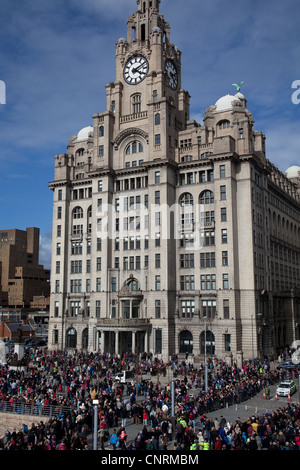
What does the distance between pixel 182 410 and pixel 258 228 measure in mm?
45673

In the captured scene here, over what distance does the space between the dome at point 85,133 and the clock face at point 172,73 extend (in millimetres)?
17235

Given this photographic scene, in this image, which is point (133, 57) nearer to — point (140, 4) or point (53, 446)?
point (140, 4)

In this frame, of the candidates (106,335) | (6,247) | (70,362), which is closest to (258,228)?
(106,335)

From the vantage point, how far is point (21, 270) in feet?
546

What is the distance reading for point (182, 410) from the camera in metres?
30.9

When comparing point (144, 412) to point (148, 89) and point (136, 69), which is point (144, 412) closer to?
point (148, 89)

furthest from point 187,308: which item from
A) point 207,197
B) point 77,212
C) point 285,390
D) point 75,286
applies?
point 285,390

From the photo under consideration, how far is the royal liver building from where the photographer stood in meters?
67.8

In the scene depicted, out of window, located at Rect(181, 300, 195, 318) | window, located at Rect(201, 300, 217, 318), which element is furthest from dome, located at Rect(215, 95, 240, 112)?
window, located at Rect(181, 300, 195, 318)

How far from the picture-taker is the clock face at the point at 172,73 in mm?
82562

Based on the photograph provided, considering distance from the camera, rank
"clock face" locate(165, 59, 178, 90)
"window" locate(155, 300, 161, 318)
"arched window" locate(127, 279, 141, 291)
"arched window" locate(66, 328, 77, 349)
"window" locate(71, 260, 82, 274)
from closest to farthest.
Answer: "window" locate(155, 300, 161, 318) → "arched window" locate(127, 279, 141, 291) → "arched window" locate(66, 328, 77, 349) → "window" locate(71, 260, 82, 274) → "clock face" locate(165, 59, 178, 90)

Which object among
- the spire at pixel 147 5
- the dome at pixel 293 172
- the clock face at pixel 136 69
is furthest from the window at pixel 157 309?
the dome at pixel 293 172

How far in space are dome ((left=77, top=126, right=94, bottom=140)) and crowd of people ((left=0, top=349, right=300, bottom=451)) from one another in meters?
46.7

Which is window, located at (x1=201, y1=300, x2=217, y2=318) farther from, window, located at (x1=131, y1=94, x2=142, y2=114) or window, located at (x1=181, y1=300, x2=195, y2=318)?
window, located at (x1=131, y1=94, x2=142, y2=114)
